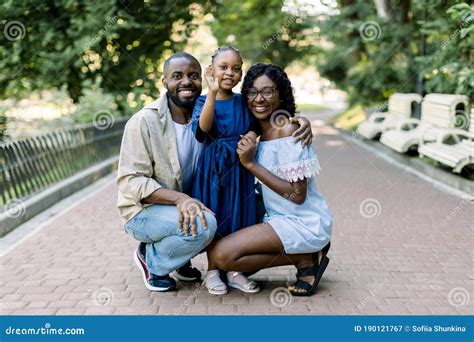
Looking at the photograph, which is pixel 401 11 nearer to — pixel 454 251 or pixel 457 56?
pixel 457 56

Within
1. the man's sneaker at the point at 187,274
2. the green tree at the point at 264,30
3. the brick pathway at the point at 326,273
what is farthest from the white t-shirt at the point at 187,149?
the green tree at the point at 264,30

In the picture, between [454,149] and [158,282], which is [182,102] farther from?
[454,149]

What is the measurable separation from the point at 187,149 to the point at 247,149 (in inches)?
20.1

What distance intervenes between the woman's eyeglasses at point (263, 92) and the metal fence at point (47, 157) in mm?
3915

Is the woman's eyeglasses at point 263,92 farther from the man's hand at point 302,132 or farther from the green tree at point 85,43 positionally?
the green tree at point 85,43

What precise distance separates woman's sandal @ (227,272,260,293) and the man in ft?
1.30

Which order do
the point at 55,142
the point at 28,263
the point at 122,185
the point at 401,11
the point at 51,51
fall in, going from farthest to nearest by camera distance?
the point at 401,11 → the point at 51,51 → the point at 55,142 → the point at 28,263 → the point at 122,185

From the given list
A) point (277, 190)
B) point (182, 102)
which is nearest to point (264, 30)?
point (182, 102)

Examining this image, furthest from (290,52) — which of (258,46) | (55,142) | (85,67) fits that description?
(55,142)

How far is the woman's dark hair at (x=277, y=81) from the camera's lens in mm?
4066

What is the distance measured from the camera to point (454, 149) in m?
8.68

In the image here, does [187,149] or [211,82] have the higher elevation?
[211,82]

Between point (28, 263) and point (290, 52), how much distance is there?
96.7 ft

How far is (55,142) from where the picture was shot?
8.68 m
